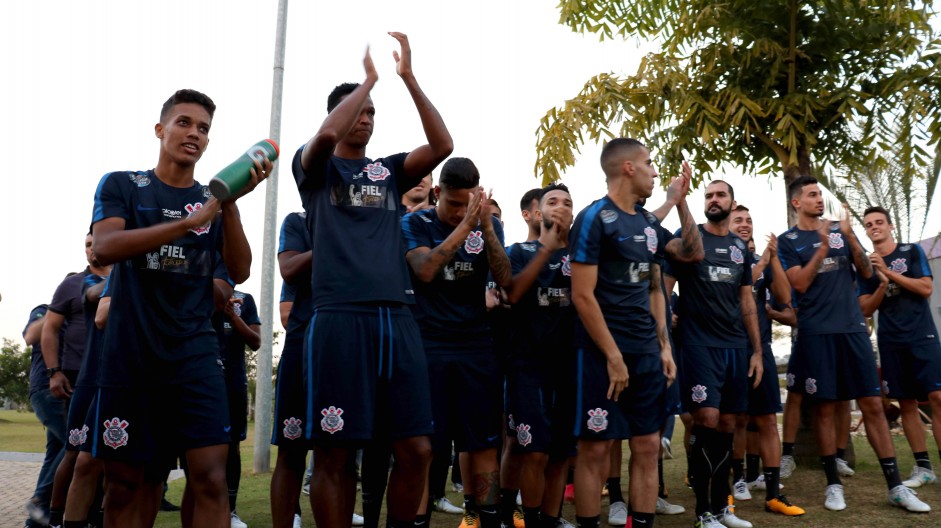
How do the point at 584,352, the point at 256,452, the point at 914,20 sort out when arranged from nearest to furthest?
the point at 584,352 → the point at 914,20 → the point at 256,452

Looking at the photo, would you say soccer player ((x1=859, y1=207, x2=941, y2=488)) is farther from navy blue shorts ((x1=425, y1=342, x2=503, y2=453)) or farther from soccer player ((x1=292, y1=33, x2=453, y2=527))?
soccer player ((x1=292, y1=33, x2=453, y2=527))

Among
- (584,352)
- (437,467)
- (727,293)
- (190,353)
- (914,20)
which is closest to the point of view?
(190,353)

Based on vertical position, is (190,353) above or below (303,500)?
above

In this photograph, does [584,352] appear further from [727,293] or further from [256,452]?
[256,452]

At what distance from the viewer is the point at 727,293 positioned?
21.2ft

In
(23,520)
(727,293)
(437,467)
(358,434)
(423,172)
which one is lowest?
(23,520)

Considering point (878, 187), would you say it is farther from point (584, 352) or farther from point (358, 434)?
point (358, 434)

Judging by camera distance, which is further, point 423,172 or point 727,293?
point 727,293

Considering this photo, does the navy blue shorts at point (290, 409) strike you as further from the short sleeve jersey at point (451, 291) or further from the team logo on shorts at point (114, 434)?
the team logo on shorts at point (114, 434)

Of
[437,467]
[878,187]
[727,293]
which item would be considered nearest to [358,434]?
[437,467]

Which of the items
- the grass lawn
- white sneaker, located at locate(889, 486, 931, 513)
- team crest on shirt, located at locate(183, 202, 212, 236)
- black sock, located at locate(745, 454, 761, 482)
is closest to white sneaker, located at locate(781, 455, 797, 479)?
the grass lawn

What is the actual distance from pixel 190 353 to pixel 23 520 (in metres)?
5.55

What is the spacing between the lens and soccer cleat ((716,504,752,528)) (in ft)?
20.0

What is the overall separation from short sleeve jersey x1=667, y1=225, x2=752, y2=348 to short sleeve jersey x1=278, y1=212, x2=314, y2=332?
9.22ft
